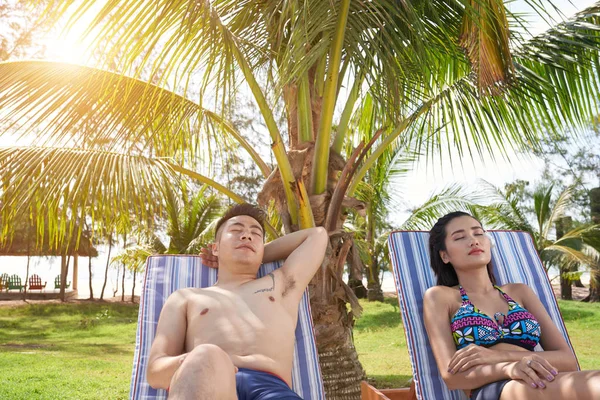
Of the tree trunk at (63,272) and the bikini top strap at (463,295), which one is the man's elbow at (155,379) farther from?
the tree trunk at (63,272)

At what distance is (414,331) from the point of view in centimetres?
269

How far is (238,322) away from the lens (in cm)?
240

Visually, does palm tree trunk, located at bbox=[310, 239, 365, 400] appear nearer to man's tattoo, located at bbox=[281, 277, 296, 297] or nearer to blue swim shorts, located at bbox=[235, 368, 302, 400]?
man's tattoo, located at bbox=[281, 277, 296, 297]

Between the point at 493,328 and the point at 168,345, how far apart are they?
4.89 ft

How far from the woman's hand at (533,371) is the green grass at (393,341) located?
351cm

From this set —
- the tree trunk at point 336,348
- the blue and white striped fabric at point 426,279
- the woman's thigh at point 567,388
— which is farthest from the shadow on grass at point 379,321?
the woman's thigh at point 567,388

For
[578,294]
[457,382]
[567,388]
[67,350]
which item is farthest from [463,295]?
[578,294]

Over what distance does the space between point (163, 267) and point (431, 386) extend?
5.29 feet

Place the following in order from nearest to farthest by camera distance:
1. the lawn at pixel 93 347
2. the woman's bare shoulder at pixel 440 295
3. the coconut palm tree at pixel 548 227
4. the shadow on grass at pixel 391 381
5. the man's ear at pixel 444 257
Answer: the woman's bare shoulder at pixel 440 295 < the man's ear at pixel 444 257 < the shadow on grass at pixel 391 381 < the lawn at pixel 93 347 < the coconut palm tree at pixel 548 227

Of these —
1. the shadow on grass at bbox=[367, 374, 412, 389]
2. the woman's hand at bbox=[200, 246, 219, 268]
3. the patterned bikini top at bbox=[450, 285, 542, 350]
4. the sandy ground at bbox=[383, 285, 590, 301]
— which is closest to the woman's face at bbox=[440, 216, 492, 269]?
the patterned bikini top at bbox=[450, 285, 542, 350]

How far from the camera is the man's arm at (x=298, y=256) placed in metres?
2.71

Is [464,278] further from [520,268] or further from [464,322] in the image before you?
[520,268]

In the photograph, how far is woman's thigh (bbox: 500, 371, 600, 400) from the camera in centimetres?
190

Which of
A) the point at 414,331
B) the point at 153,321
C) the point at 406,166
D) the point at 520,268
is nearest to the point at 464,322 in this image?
the point at 414,331
